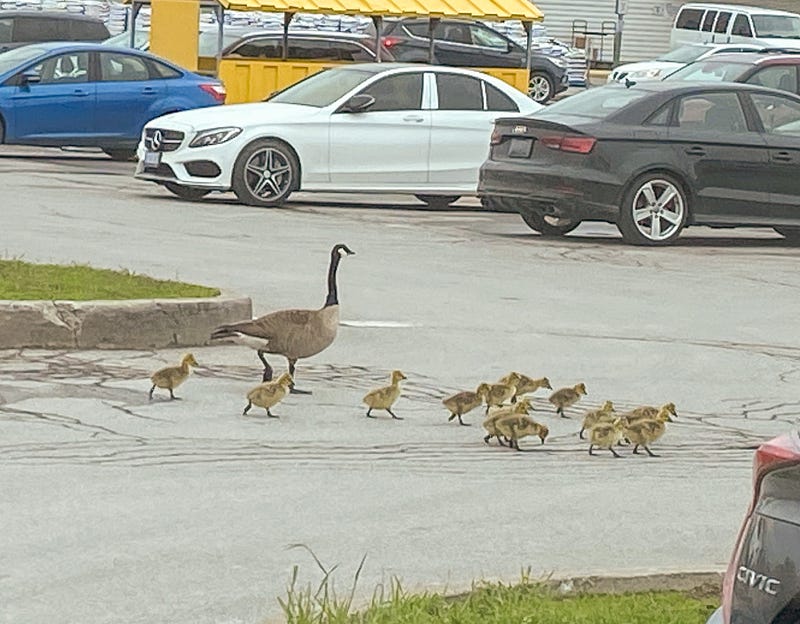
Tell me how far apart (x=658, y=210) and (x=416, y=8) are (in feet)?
Result: 35.8

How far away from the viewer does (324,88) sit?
21219mm

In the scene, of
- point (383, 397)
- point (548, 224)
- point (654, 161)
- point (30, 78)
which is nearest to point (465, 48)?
point (30, 78)

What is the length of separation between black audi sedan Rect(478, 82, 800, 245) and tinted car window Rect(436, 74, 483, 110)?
2.83m

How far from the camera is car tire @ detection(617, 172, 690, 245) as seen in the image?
18.0 metres

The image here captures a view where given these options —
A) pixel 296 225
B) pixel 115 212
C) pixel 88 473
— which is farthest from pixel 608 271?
pixel 88 473

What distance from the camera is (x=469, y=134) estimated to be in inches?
846

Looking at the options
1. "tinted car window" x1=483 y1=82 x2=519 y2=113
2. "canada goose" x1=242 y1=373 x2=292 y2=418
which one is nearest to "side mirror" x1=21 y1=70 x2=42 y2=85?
"tinted car window" x1=483 y1=82 x2=519 y2=113

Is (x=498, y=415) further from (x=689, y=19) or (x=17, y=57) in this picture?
(x=689, y=19)

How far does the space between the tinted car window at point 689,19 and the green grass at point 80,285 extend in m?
38.6

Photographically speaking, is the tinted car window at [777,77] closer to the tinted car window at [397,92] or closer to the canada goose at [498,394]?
the tinted car window at [397,92]

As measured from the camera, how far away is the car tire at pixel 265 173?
65.4ft

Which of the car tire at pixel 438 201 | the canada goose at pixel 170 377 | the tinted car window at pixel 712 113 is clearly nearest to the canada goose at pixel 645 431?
the canada goose at pixel 170 377

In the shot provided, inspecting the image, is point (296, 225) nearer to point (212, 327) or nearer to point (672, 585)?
point (212, 327)

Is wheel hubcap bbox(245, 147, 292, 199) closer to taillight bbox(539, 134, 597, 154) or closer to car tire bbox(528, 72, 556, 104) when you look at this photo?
taillight bbox(539, 134, 597, 154)
